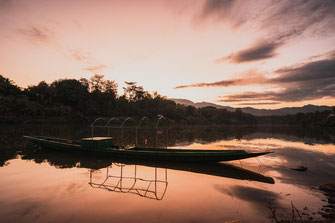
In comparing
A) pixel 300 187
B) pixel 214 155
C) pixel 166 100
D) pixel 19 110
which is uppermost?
pixel 166 100

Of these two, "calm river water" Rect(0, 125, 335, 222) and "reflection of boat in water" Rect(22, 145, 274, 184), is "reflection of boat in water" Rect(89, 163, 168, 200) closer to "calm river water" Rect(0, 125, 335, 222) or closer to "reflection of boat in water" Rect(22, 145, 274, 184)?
"calm river water" Rect(0, 125, 335, 222)

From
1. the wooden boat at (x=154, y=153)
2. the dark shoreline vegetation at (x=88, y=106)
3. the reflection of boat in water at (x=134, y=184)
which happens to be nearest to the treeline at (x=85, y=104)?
the dark shoreline vegetation at (x=88, y=106)

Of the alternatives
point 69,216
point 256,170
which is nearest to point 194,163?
point 256,170

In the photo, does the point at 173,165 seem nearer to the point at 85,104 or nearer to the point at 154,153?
the point at 154,153

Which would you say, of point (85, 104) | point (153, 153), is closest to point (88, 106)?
point (85, 104)

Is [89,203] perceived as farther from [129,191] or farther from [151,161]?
[151,161]

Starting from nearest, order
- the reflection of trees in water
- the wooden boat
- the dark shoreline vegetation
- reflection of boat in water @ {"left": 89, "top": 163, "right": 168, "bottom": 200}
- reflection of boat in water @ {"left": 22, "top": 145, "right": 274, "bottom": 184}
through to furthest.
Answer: reflection of boat in water @ {"left": 89, "top": 163, "right": 168, "bottom": 200} → reflection of boat in water @ {"left": 22, "top": 145, "right": 274, "bottom": 184} → the wooden boat → the reflection of trees in water → the dark shoreline vegetation

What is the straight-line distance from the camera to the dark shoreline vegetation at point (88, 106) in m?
59.2

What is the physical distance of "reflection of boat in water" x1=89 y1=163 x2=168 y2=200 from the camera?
29.9 feet

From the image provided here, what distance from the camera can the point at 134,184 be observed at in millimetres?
10242

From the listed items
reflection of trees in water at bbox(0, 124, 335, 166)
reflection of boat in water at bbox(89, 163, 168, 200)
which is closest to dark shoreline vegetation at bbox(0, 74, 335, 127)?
reflection of trees in water at bbox(0, 124, 335, 166)

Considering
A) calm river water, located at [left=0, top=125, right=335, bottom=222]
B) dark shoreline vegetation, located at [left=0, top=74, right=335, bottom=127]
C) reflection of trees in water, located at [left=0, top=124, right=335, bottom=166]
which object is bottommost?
calm river water, located at [left=0, top=125, right=335, bottom=222]

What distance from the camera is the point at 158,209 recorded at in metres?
7.35

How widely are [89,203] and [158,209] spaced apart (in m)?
3.17
